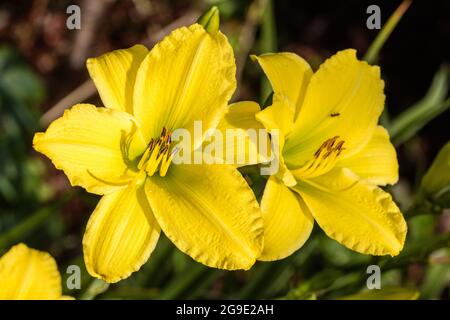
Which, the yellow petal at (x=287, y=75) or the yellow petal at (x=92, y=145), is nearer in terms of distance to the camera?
the yellow petal at (x=92, y=145)

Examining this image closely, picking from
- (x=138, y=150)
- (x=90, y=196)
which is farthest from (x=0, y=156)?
(x=138, y=150)

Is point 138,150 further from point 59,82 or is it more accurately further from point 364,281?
point 59,82

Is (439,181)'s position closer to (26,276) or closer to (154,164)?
(154,164)

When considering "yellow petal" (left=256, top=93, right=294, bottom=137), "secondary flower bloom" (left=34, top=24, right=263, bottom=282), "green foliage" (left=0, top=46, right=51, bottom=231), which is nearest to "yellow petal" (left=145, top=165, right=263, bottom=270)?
"secondary flower bloom" (left=34, top=24, right=263, bottom=282)

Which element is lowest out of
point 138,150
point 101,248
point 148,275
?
point 148,275

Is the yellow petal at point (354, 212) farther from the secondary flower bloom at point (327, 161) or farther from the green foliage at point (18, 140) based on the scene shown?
the green foliage at point (18, 140)

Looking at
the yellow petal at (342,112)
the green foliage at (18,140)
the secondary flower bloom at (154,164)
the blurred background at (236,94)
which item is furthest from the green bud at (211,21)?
the green foliage at (18,140)
